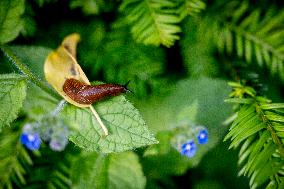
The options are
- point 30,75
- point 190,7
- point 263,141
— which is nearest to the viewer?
point 263,141

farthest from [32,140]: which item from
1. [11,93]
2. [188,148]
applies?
[188,148]

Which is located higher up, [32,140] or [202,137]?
[32,140]

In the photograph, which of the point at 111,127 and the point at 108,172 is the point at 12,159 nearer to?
the point at 108,172

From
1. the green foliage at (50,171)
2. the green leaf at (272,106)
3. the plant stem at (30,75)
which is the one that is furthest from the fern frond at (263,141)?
the green foliage at (50,171)

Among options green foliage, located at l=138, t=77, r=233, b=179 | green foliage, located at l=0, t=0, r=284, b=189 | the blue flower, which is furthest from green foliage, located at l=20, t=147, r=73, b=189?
green foliage, located at l=138, t=77, r=233, b=179

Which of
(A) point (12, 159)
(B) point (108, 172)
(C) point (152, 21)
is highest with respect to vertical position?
(C) point (152, 21)

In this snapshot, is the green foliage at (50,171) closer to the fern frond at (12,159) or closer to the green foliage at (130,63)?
the fern frond at (12,159)

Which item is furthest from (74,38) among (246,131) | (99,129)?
(246,131)
